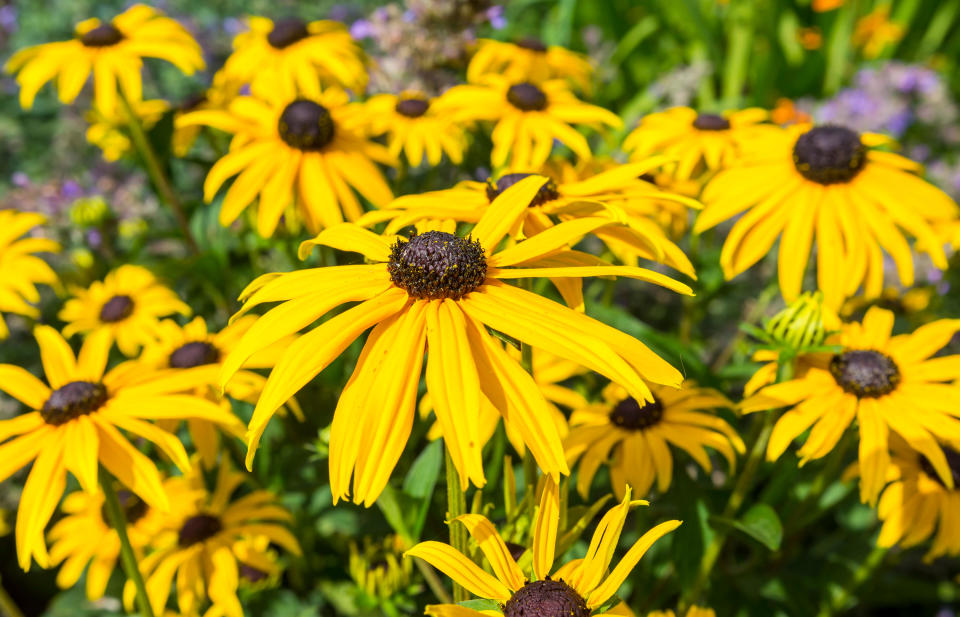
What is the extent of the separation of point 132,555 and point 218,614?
0.37m

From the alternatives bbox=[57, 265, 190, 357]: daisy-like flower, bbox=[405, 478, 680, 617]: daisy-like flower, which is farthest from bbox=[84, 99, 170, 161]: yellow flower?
bbox=[405, 478, 680, 617]: daisy-like flower

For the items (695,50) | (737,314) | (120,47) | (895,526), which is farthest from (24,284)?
(695,50)

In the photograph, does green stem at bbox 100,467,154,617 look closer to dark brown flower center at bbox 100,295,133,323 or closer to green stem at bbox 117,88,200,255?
dark brown flower center at bbox 100,295,133,323

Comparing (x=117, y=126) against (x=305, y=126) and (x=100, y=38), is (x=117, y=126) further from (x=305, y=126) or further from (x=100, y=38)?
(x=305, y=126)

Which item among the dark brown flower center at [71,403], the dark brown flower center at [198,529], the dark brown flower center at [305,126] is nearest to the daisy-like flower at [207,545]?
the dark brown flower center at [198,529]

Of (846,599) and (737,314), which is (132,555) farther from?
(737,314)

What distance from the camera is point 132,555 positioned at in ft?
4.13

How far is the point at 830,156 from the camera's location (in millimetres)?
1654

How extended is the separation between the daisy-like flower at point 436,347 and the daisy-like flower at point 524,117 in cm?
82

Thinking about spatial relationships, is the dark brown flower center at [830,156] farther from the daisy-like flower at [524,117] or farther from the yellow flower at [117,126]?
the yellow flower at [117,126]

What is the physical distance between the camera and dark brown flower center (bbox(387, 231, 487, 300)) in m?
0.99

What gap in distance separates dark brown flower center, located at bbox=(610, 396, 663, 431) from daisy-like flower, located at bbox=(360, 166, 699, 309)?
11.8 inches

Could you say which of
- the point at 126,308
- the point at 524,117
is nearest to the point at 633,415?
the point at 524,117

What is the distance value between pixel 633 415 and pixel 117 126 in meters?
2.09
